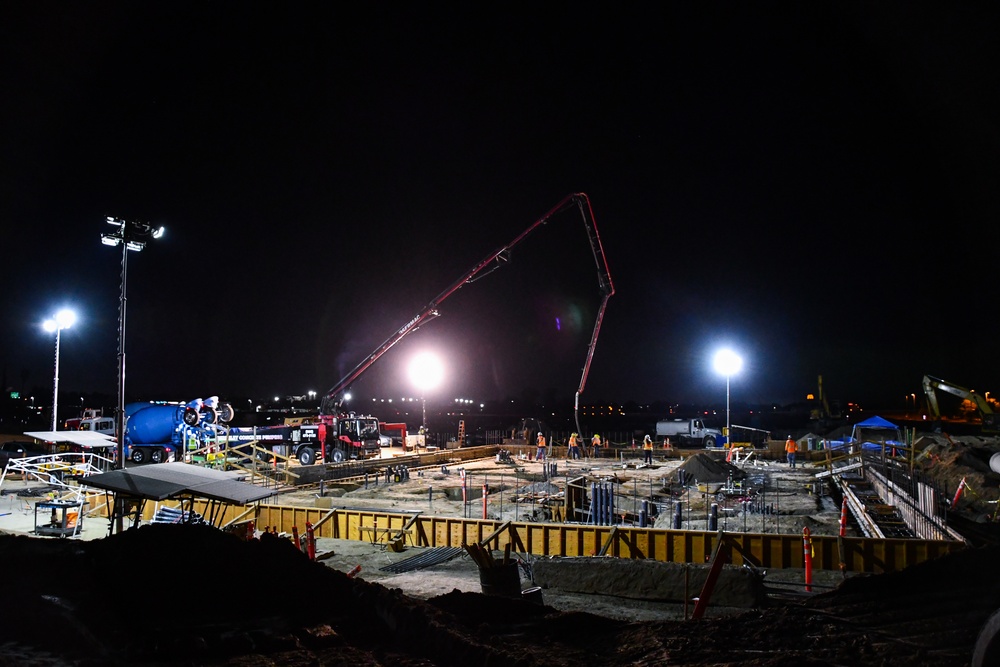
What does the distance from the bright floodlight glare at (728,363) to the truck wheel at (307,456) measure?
106ft

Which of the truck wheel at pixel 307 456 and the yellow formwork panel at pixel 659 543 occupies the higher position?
the yellow formwork panel at pixel 659 543

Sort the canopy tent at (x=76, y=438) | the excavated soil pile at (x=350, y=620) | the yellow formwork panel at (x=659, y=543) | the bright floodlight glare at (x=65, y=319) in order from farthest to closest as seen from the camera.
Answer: the bright floodlight glare at (x=65, y=319)
the canopy tent at (x=76, y=438)
the yellow formwork panel at (x=659, y=543)
the excavated soil pile at (x=350, y=620)

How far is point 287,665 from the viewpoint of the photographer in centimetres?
782

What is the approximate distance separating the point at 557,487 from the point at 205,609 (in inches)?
882

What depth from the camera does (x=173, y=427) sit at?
38.2 m

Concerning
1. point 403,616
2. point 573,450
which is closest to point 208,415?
point 573,450

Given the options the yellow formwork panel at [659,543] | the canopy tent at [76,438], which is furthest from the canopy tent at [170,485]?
the canopy tent at [76,438]

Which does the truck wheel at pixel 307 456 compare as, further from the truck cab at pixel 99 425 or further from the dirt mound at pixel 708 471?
the dirt mound at pixel 708 471

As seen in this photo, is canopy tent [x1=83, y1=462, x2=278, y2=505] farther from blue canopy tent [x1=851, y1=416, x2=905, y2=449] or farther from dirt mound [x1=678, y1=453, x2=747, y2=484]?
blue canopy tent [x1=851, y1=416, x2=905, y2=449]

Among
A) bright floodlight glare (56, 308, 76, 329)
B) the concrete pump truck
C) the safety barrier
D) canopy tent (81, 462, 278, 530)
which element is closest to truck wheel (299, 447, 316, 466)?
the concrete pump truck

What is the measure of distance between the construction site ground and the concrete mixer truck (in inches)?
1104

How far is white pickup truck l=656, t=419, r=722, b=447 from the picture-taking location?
2333 inches

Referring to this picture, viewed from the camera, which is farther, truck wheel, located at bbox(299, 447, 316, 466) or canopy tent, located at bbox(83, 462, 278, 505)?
truck wheel, located at bbox(299, 447, 316, 466)

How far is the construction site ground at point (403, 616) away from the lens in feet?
24.9
